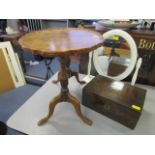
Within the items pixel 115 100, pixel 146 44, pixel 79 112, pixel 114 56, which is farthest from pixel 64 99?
pixel 146 44

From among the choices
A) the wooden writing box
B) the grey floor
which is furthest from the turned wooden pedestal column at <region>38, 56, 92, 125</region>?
the grey floor

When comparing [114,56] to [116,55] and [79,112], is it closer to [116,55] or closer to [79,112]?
[116,55]

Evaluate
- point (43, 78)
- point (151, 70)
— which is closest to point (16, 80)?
point (43, 78)

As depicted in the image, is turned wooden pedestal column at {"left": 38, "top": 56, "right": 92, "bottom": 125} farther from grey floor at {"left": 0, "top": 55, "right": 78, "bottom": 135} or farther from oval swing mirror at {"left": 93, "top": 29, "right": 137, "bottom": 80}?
oval swing mirror at {"left": 93, "top": 29, "right": 137, "bottom": 80}

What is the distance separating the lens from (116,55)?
161cm

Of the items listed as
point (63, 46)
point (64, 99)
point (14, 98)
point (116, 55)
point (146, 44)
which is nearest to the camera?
point (63, 46)

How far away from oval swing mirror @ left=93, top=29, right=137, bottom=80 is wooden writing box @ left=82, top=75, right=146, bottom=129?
0.31 m

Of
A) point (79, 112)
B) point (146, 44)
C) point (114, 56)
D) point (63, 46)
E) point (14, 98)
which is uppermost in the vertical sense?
point (63, 46)

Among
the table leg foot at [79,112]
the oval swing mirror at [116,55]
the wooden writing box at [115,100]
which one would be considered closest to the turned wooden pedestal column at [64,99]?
the table leg foot at [79,112]

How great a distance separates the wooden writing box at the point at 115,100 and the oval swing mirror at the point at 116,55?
31 centimetres

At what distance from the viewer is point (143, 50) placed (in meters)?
1.46

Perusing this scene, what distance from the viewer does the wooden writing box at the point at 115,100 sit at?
104 centimetres

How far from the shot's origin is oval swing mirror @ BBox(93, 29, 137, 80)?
54.8 inches

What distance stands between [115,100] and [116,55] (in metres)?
0.71
